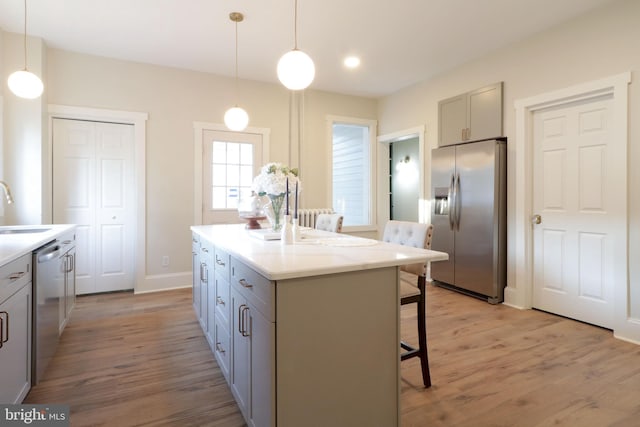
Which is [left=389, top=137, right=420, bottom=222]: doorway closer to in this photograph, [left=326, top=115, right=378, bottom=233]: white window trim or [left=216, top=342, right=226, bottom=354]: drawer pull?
[left=326, top=115, right=378, bottom=233]: white window trim

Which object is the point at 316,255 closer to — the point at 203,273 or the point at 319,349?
the point at 319,349

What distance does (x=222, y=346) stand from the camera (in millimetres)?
2105

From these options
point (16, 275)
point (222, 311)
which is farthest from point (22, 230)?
point (222, 311)

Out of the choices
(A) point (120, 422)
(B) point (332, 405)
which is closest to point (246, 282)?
(B) point (332, 405)

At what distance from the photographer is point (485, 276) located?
12.2 feet

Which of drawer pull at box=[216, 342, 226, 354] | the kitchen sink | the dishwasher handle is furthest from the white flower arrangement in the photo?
the kitchen sink

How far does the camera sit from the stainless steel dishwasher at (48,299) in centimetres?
202

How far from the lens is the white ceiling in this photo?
116 inches

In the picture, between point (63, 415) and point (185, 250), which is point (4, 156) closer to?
point (185, 250)

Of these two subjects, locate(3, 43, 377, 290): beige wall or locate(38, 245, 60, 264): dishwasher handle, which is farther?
locate(3, 43, 377, 290): beige wall

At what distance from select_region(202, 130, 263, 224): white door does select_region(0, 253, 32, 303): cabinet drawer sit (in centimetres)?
259

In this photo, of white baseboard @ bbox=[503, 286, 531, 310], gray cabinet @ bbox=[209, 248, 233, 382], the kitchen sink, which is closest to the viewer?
gray cabinet @ bbox=[209, 248, 233, 382]

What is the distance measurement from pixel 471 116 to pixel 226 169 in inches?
122

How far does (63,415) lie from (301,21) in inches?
131
